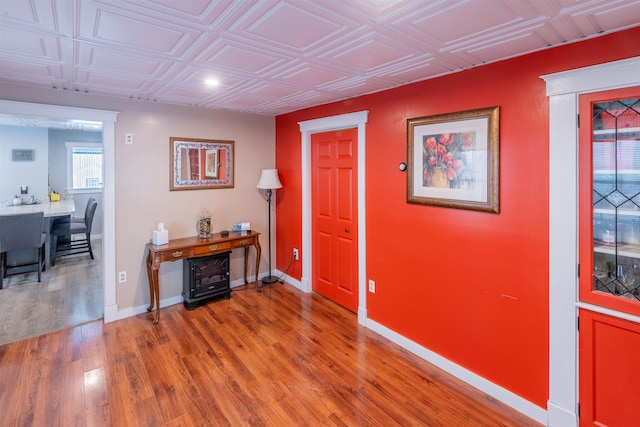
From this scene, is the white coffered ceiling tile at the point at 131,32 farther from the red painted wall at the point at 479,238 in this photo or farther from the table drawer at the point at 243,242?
the table drawer at the point at 243,242

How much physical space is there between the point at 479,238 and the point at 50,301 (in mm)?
4694

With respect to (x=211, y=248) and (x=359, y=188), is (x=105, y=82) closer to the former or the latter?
(x=211, y=248)

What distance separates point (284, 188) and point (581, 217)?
3345 mm

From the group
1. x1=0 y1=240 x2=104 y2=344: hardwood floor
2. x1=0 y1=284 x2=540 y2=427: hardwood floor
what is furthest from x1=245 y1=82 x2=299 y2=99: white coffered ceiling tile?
x1=0 y1=240 x2=104 y2=344: hardwood floor

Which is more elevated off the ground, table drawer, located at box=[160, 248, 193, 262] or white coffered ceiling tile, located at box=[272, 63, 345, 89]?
white coffered ceiling tile, located at box=[272, 63, 345, 89]

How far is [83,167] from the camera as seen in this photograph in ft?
23.4

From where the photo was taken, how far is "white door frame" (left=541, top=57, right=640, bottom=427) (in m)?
1.92

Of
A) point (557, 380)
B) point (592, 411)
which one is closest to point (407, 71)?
point (557, 380)

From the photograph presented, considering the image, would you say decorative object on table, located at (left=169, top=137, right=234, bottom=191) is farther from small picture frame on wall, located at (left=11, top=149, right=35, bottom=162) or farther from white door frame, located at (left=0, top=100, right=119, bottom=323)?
small picture frame on wall, located at (left=11, top=149, right=35, bottom=162)

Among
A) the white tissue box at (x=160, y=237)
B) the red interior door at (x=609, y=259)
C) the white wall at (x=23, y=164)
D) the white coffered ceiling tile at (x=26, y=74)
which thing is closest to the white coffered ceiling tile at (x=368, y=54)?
the red interior door at (x=609, y=259)

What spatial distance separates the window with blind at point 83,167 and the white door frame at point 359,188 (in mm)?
5271

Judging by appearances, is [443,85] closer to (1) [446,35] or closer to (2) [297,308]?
(1) [446,35]

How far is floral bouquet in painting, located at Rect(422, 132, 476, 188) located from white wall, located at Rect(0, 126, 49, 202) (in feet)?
24.1

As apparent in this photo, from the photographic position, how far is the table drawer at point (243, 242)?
4.05m
